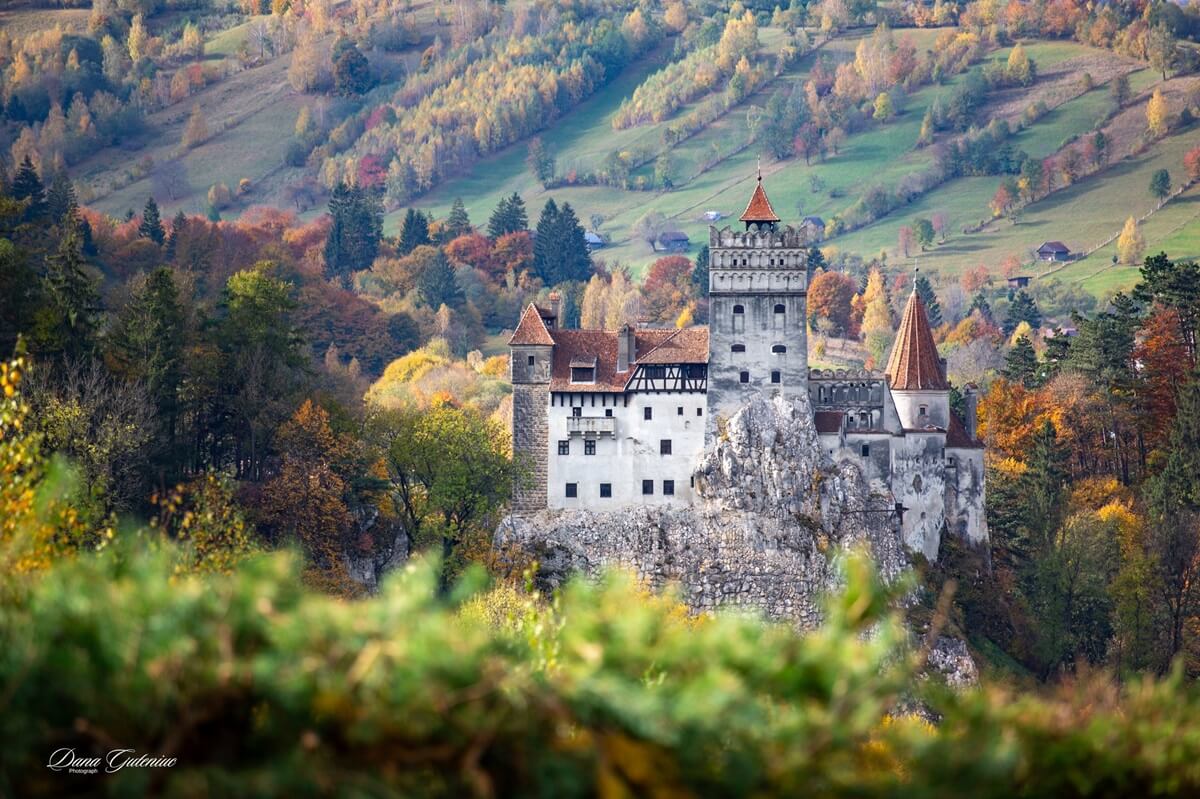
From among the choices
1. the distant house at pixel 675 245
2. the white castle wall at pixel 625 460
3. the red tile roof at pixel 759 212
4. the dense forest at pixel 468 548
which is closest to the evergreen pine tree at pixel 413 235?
the dense forest at pixel 468 548

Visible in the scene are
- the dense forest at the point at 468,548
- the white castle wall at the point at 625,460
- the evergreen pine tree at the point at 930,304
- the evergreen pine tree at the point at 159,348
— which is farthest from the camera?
the evergreen pine tree at the point at 930,304

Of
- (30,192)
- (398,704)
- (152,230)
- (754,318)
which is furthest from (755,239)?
(152,230)

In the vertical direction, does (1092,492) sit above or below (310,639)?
below

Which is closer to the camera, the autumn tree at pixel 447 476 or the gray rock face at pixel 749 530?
the gray rock face at pixel 749 530

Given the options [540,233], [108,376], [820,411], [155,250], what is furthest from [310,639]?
[540,233]

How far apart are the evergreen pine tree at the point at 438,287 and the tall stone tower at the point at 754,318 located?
70.3 m

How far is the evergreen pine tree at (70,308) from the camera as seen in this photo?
234ft

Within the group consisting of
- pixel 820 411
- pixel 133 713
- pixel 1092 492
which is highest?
pixel 133 713

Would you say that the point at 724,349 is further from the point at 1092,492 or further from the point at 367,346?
the point at 367,346

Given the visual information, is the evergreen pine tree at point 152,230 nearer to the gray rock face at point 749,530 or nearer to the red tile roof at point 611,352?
the red tile roof at point 611,352

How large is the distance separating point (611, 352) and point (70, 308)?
67.7ft

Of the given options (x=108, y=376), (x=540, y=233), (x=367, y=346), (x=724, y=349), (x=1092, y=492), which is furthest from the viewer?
(x=540, y=233)

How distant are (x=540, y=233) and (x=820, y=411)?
86.9 meters

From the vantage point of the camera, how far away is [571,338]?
261 ft
